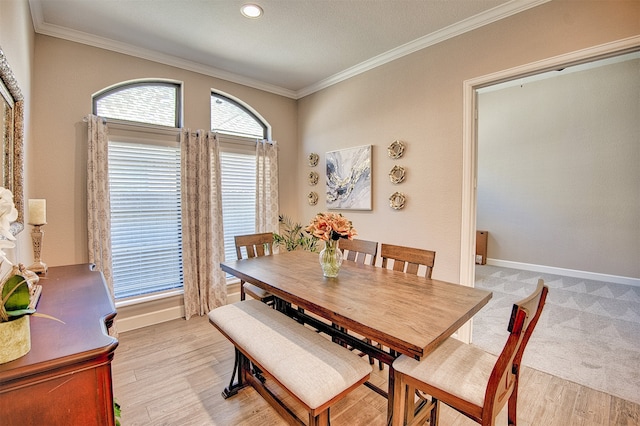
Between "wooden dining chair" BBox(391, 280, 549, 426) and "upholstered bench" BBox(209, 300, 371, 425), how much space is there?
228 millimetres

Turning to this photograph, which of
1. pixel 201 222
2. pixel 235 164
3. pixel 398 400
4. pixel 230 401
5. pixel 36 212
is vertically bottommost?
pixel 230 401

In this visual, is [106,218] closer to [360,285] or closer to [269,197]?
[269,197]

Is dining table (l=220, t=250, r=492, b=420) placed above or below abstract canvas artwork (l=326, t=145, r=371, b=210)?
below

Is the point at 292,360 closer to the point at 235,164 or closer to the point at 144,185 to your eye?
the point at 144,185

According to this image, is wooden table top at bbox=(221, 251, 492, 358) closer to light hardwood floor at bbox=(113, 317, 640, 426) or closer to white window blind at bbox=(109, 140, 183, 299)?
light hardwood floor at bbox=(113, 317, 640, 426)

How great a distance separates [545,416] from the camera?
1.87 metres

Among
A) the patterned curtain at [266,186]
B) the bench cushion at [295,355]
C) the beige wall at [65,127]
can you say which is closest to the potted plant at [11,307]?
the bench cushion at [295,355]

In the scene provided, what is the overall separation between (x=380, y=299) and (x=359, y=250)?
39.4 inches

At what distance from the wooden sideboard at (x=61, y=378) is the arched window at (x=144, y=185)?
2.19 m

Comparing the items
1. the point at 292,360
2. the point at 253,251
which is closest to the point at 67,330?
the point at 292,360

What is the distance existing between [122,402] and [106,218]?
66.4 inches

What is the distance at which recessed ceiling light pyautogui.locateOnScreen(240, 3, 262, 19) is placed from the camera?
237 cm

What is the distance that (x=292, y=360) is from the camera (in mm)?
1483

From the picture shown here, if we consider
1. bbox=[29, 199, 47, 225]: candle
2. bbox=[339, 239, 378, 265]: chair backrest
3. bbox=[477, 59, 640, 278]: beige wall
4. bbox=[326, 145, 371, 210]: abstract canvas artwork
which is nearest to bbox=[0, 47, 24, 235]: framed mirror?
bbox=[29, 199, 47, 225]: candle
